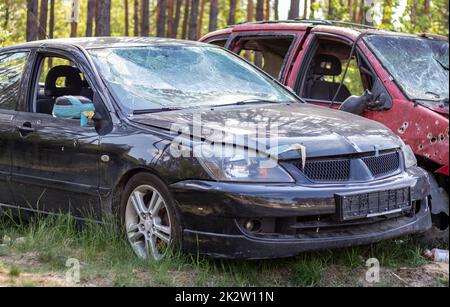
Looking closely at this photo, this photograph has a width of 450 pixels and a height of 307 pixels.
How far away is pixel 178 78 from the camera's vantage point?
17.8ft

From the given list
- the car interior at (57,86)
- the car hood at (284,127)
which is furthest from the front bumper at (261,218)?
the car interior at (57,86)

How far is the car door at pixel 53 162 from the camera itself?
16.3ft

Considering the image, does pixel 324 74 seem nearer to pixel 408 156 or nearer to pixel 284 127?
pixel 408 156

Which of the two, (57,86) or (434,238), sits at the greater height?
(57,86)

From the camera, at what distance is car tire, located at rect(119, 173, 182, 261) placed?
439cm

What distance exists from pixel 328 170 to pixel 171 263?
3.81 ft

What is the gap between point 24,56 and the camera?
6.02 m

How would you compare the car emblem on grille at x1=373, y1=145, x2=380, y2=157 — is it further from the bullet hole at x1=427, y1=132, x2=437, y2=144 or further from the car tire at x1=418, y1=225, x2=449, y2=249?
the car tire at x1=418, y1=225, x2=449, y2=249

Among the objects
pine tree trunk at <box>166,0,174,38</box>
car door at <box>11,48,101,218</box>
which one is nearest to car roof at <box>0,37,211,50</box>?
car door at <box>11,48,101,218</box>

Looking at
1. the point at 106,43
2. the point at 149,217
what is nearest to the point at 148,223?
the point at 149,217

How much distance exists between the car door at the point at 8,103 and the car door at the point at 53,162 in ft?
0.30

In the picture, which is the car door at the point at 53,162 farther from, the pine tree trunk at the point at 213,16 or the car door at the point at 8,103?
the pine tree trunk at the point at 213,16

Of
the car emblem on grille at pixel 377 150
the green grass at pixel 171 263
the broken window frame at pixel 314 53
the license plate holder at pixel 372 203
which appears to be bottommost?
the green grass at pixel 171 263
